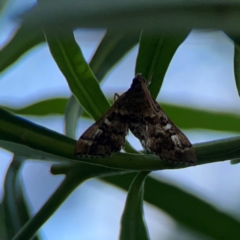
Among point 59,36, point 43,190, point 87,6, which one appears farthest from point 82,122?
point 87,6

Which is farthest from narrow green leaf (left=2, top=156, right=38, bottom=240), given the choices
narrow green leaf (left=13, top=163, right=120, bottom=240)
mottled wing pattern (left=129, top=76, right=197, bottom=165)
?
mottled wing pattern (left=129, top=76, right=197, bottom=165)

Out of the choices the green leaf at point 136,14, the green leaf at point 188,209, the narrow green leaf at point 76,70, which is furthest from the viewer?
the green leaf at point 188,209

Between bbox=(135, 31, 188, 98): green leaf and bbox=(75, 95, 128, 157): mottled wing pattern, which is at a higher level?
bbox=(135, 31, 188, 98): green leaf

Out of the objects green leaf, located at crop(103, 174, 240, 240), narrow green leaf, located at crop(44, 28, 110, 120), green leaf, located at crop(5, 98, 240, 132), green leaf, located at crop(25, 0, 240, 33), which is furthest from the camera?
green leaf, located at crop(5, 98, 240, 132)

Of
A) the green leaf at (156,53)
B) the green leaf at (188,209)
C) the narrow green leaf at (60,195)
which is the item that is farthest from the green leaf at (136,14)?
the green leaf at (188,209)

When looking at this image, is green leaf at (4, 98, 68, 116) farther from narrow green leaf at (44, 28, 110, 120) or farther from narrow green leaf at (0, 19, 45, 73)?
narrow green leaf at (44, 28, 110, 120)

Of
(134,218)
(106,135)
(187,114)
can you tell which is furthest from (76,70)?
(187,114)

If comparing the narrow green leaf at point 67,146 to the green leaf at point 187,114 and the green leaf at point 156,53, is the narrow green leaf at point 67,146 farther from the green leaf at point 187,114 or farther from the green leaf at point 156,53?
the green leaf at point 187,114

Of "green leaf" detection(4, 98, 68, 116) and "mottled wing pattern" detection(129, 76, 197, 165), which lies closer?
"mottled wing pattern" detection(129, 76, 197, 165)
